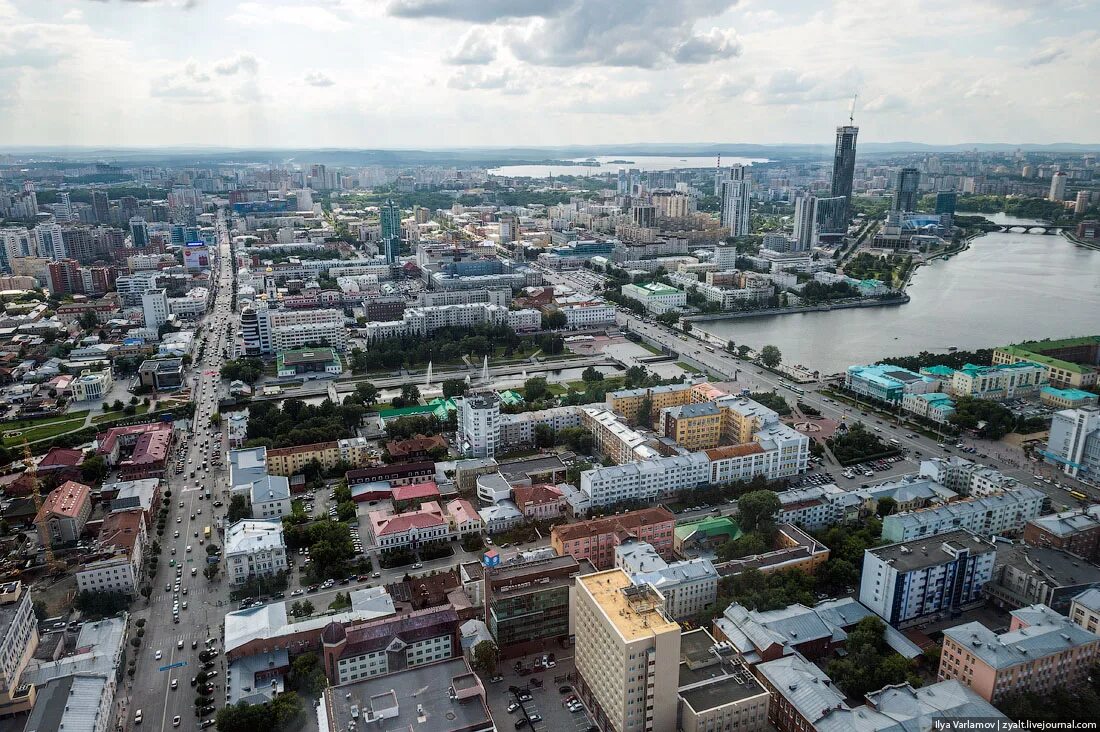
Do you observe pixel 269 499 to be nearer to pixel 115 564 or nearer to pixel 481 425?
pixel 115 564

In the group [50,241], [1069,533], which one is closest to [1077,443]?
[1069,533]

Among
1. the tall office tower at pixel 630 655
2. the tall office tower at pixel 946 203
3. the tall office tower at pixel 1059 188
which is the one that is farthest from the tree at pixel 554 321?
the tall office tower at pixel 1059 188

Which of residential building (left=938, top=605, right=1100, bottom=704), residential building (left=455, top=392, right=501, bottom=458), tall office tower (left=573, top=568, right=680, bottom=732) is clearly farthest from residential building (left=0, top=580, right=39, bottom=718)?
residential building (left=938, top=605, right=1100, bottom=704)

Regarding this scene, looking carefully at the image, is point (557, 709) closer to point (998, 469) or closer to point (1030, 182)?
point (998, 469)

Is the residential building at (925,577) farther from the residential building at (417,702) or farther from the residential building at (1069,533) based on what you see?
the residential building at (417,702)

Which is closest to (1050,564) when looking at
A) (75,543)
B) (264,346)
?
(75,543)

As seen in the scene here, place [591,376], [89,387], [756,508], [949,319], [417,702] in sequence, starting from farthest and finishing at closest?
[949,319] < [591,376] < [89,387] < [756,508] < [417,702]
